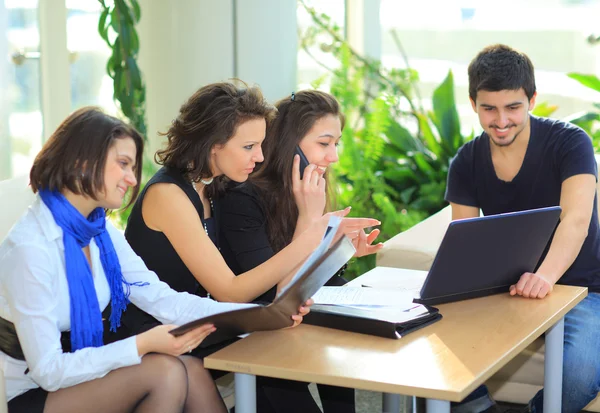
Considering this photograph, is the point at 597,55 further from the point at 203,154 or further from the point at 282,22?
the point at 203,154

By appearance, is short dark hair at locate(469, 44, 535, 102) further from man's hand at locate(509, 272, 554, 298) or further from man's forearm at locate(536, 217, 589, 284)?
man's hand at locate(509, 272, 554, 298)

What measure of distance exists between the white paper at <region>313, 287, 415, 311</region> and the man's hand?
0.30 meters

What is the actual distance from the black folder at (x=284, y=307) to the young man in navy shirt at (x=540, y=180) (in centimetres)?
78

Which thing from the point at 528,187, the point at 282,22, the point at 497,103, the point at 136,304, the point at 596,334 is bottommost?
the point at 596,334

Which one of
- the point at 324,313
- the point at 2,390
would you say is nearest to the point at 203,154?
the point at 324,313

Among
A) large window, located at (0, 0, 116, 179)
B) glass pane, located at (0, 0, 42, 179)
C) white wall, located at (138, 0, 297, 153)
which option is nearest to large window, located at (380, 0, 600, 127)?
white wall, located at (138, 0, 297, 153)

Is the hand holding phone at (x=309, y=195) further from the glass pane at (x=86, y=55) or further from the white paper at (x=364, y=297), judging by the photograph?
the glass pane at (x=86, y=55)

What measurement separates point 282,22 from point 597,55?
1.85 m

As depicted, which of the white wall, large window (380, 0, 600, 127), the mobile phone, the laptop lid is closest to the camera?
the laptop lid

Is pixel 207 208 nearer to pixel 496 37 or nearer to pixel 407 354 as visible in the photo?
pixel 407 354

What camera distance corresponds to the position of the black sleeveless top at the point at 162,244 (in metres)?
2.29

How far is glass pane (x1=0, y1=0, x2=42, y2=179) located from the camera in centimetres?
343

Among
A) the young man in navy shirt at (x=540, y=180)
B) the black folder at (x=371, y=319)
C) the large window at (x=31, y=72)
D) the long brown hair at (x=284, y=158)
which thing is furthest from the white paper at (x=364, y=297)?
the large window at (x=31, y=72)

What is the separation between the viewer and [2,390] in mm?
1780
